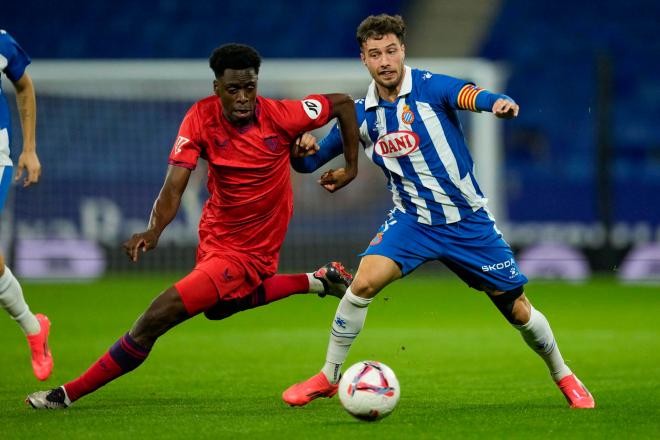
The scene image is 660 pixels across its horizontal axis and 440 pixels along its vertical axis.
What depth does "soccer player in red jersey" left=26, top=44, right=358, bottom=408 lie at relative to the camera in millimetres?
5801

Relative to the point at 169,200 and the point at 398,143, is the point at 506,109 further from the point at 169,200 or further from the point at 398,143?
the point at 169,200

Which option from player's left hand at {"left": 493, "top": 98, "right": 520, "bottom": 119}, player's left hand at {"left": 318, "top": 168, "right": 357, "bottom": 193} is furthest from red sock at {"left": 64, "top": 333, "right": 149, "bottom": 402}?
player's left hand at {"left": 493, "top": 98, "right": 520, "bottom": 119}

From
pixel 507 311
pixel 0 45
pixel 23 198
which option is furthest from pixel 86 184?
pixel 507 311

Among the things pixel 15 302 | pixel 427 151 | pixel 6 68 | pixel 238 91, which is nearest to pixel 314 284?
pixel 427 151

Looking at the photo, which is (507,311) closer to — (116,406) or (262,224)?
(262,224)

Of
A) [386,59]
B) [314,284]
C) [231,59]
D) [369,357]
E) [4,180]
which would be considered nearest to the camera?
[231,59]

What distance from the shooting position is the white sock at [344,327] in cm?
605

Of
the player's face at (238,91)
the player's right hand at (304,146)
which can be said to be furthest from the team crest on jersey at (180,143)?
the player's right hand at (304,146)

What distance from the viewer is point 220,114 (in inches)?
239

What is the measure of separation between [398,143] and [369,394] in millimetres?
1420

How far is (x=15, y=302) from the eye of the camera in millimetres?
6598

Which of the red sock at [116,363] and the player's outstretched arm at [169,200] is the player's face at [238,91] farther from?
the red sock at [116,363]

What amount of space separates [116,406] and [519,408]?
2.16 meters

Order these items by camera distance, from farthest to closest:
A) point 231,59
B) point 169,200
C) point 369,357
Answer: point 369,357, point 231,59, point 169,200
